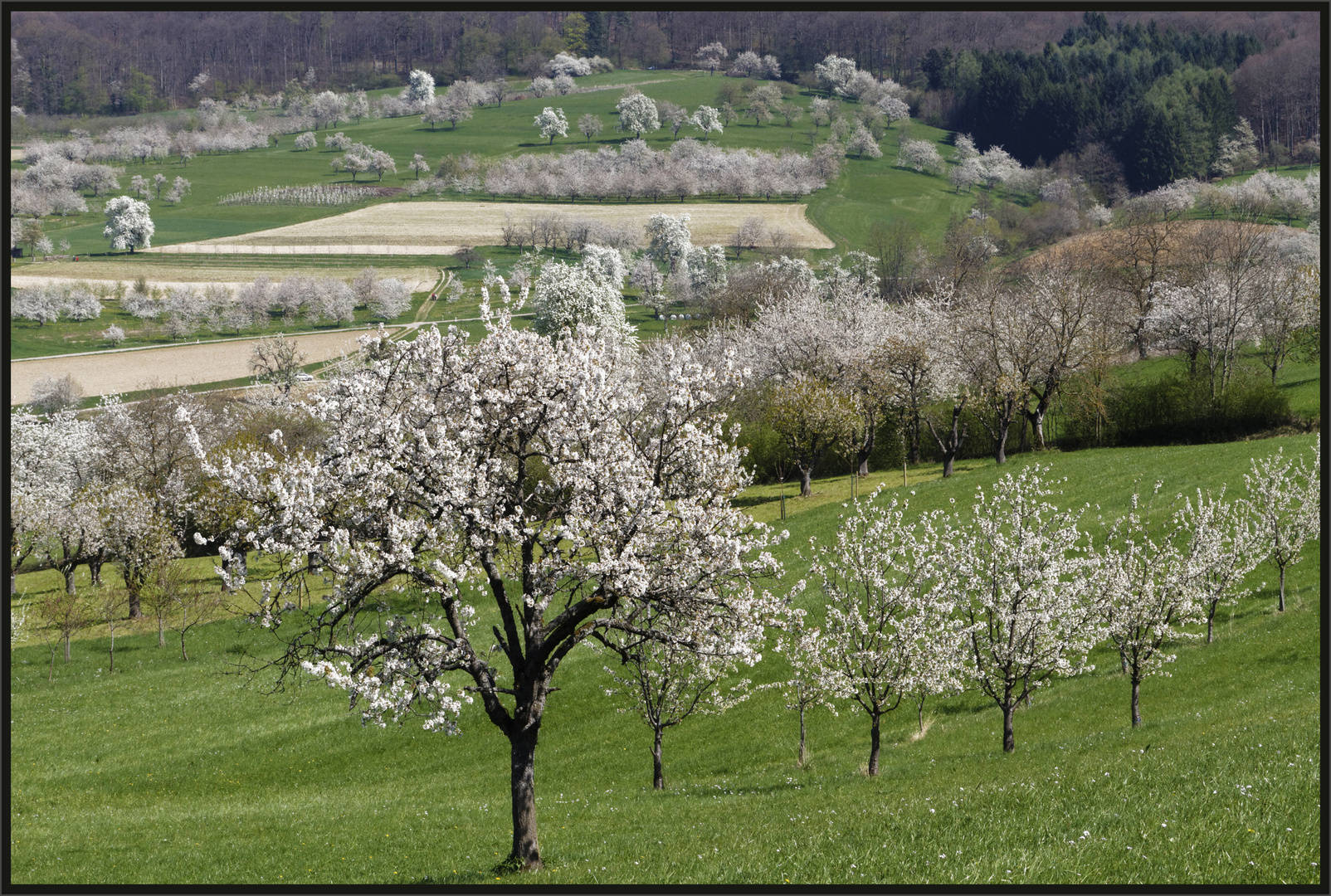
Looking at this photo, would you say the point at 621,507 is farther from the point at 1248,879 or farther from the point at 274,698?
the point at 274,698

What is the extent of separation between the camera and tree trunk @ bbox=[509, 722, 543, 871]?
1781 cm

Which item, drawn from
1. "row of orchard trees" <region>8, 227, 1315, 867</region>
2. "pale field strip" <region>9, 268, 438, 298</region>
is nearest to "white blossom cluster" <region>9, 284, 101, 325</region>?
"pale field strip" <region>9, 268, 438, 298</region>

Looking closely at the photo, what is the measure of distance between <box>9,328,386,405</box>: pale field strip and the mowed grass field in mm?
93302

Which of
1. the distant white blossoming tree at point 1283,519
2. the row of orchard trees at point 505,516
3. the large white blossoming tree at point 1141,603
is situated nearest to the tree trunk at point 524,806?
the row of orchard trees at point 505,516

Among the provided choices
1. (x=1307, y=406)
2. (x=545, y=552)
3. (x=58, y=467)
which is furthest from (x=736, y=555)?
(x=58, y=467)

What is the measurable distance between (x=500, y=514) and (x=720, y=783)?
49.7 ft

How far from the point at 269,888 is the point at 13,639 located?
5408 centimetres

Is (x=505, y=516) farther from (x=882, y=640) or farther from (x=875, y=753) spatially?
(x=875, y=753)

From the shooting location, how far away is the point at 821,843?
49.8 feet

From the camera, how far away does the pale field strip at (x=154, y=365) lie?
129m

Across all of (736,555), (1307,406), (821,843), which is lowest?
(1307,406)

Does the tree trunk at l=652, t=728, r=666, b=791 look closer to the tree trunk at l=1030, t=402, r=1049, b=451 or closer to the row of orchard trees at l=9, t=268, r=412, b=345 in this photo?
the tree trunk at l=1030, t=402, r=1049, b=451

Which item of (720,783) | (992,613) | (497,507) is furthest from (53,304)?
(992,613)

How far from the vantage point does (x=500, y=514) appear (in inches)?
671
